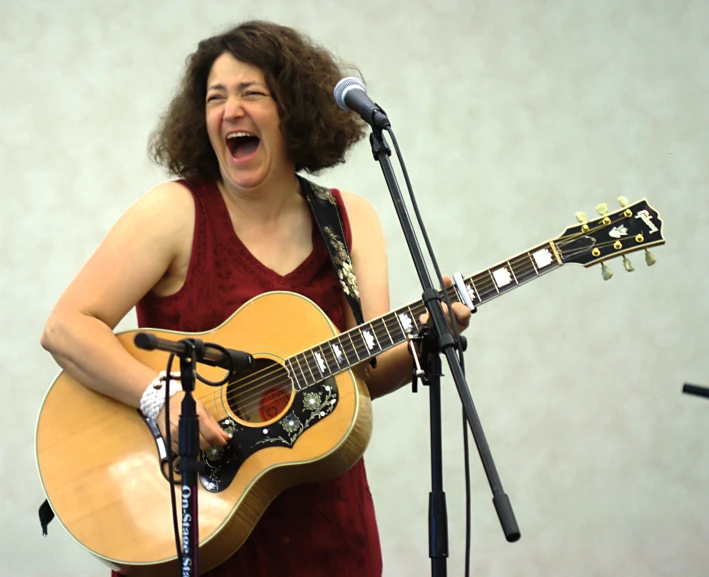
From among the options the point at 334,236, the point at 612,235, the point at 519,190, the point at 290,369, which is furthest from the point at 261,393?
the point at 519,190

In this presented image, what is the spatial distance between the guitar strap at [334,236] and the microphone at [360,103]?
19.9 inches

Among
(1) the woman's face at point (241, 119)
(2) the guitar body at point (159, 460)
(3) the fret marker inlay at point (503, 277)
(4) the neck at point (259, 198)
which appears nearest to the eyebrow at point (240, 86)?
(1) the woman's face at point (241, 119)

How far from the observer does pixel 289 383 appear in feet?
6.63

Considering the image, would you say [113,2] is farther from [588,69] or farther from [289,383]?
[289,383]

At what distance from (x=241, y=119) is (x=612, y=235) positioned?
931mm

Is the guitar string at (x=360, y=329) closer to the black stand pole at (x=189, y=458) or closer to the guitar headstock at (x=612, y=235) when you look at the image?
the guitar headstock at (x=612, y=235)

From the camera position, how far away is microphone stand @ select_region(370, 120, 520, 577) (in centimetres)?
140

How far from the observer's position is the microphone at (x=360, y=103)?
1.67m

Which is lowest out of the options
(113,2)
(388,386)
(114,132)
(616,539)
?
(616,539)

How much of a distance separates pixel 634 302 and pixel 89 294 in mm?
2590

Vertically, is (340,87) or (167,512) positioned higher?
(340,87)

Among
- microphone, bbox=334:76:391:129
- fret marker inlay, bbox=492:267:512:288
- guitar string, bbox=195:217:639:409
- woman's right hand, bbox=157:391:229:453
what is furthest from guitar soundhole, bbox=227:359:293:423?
microphone, bbox=334:76:391:129

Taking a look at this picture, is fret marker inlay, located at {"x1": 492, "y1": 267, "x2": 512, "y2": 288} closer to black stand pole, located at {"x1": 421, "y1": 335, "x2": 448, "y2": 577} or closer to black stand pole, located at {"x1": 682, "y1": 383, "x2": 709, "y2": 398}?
black stand pole, located at {"x1": 421, "y1": 335, "x2": 448, "y2": 577}

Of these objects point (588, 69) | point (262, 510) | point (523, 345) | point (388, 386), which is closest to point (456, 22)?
point (588, 69)
